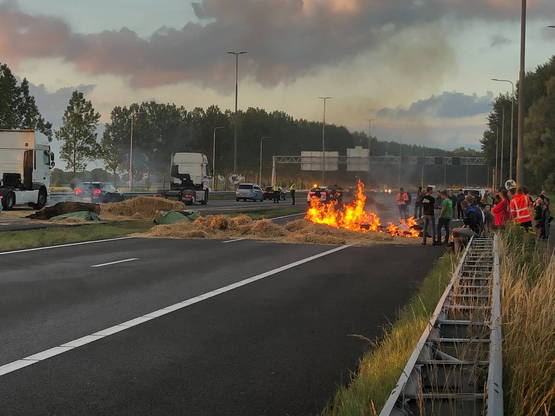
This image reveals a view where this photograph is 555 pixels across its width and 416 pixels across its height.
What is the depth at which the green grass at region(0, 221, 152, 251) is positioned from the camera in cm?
2125

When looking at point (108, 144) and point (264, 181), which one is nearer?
point (108, 144)

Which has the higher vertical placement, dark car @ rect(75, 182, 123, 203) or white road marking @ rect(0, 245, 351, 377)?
dark car @ rect(75, 182, 123, 203)

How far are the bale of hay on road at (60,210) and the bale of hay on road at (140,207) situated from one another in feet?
7.30

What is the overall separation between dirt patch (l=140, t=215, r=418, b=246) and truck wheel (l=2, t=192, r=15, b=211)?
13431mm

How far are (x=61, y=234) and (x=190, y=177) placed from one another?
Answer: 33.0 meters

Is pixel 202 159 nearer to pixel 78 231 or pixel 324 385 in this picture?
pixel 78 231

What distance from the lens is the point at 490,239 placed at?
19203 millimetres

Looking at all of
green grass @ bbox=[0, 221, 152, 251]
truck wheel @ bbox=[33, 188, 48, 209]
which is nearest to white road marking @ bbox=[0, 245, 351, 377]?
green grass @ bbox=[0, 221, 152, 251]

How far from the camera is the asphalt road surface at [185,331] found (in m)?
6.02

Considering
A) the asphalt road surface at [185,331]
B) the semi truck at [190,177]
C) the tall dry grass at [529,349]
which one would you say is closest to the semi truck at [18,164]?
the semi truck at [190,177]

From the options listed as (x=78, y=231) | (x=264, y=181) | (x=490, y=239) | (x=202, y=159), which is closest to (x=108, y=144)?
(x=264, y=181)

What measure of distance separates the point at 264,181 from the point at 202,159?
104 metres

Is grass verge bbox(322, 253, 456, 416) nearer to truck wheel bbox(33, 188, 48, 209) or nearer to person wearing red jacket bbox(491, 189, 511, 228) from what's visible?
person wearing red jacket bbox(491, 189, 511, 228)

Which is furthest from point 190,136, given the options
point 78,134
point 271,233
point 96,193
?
point 271,233
